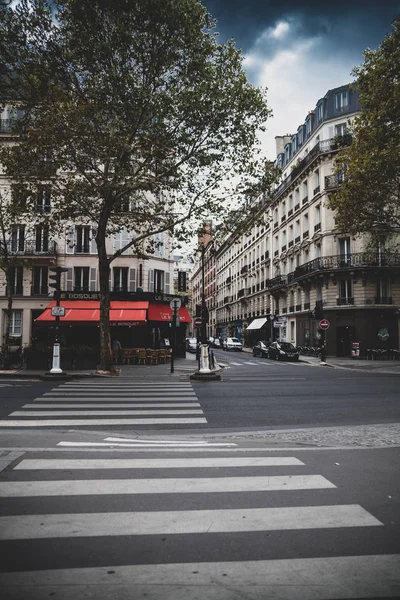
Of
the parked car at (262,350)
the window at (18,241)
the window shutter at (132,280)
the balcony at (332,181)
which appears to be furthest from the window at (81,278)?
the balcony at (332,181)

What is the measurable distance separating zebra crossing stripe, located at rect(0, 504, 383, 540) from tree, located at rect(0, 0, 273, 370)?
1448 centimetres

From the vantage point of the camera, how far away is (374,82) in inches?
827

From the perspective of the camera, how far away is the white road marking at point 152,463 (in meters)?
5.21

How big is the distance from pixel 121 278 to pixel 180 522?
28470 mm

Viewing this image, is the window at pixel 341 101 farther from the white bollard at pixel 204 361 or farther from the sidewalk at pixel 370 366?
the white bollard at pixel 204 361

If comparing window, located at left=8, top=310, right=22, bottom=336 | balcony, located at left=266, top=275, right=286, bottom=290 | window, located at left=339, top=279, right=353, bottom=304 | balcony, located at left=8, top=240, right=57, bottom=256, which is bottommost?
window, located at left=8, top=310, right=22, bottom=336

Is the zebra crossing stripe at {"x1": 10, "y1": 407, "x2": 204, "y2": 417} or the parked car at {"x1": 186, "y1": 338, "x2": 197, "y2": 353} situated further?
the parked car at {"x1": 186, "y1": 338, "x2": 197, "y2": 353}

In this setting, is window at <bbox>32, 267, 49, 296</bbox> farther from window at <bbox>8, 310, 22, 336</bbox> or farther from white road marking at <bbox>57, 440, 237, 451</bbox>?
white road marking at <bbox>57, 440, 237, 451</bbox>

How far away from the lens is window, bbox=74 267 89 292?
3084 cm

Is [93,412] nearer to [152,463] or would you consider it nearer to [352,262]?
[152,463]

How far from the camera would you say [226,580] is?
274 centimetres

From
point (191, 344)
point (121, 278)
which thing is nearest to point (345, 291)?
point (121, 278)

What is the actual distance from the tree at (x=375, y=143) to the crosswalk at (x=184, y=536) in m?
19.5

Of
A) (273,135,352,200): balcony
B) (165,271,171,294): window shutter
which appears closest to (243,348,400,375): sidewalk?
(165,271,171,294): window shutter
